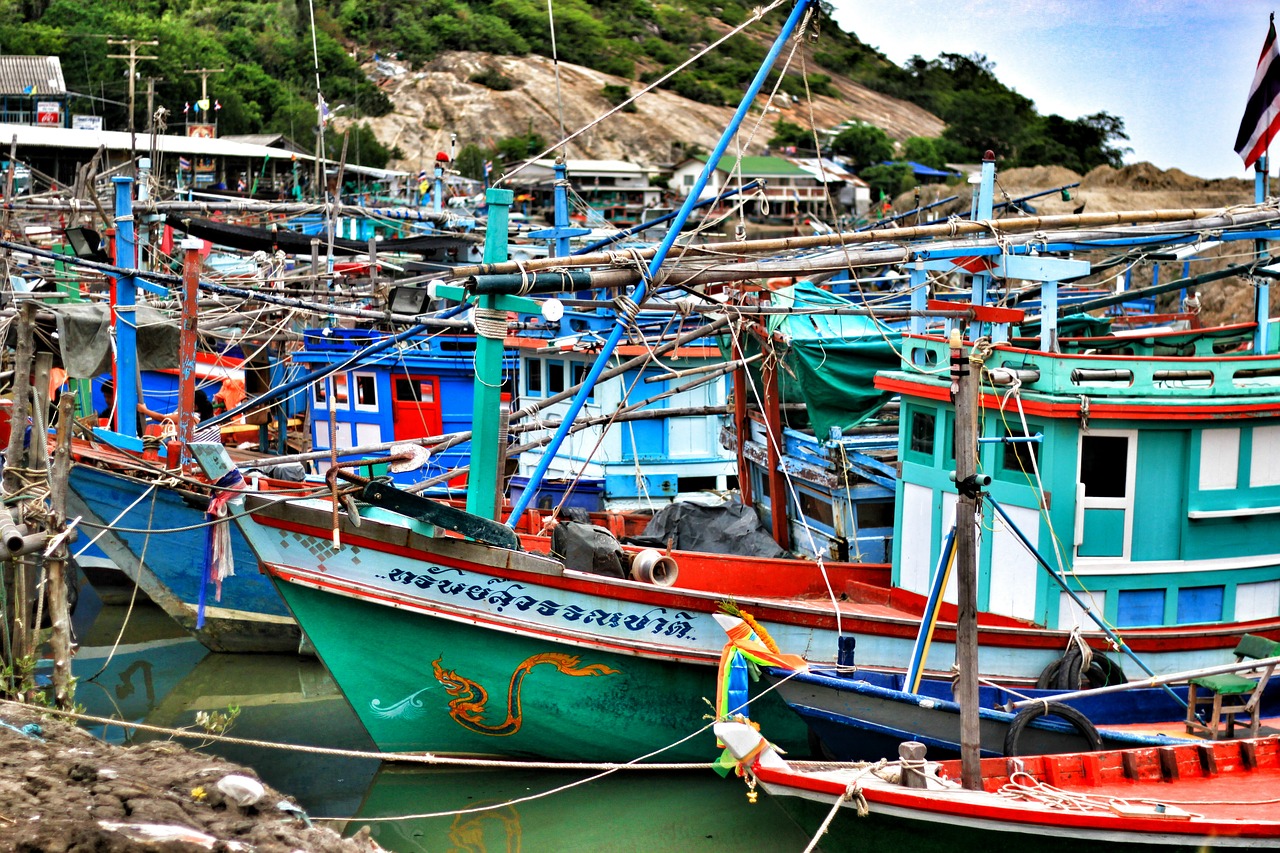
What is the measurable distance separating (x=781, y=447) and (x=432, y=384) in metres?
7.02

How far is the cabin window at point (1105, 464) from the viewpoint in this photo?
10.1 meters

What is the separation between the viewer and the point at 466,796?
11.1 m

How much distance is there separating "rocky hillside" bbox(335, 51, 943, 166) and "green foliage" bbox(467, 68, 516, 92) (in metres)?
0.41

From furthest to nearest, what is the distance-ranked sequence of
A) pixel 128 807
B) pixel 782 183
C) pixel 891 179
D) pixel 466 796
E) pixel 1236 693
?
pixel 891 179 → pixel 782 183 → pixel 466 796 → pixel 1236 693 → pixel 128 807

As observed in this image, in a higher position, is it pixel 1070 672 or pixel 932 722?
pixel 1070 672

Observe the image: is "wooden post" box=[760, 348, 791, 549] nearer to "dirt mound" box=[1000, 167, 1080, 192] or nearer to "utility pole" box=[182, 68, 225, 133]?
"utility pole" box=[182, 68, 225, 133]

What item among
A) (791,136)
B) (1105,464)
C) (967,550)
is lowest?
(967,550)

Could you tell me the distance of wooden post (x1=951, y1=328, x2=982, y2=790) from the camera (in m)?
7.49

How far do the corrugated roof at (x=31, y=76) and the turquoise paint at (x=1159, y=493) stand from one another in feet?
169

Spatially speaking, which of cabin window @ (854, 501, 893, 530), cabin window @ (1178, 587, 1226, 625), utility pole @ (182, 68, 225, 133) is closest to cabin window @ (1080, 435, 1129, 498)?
cabin window @ (1178, 587, 1226, 625)

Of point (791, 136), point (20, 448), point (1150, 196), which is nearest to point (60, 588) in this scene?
point (20, 448)

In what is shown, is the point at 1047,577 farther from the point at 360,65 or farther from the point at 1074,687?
the point at 360,65

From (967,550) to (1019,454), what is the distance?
2.83 m

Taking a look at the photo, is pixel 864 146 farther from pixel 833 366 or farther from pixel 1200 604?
pixel 1200 604
